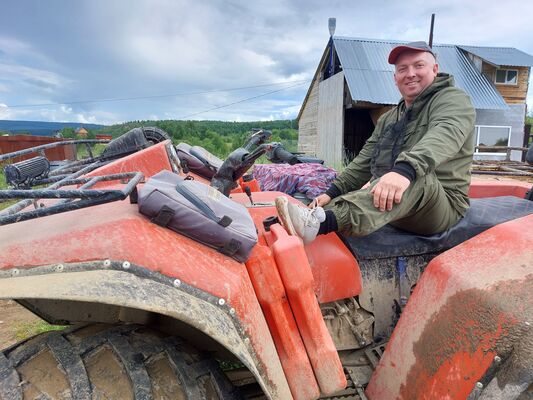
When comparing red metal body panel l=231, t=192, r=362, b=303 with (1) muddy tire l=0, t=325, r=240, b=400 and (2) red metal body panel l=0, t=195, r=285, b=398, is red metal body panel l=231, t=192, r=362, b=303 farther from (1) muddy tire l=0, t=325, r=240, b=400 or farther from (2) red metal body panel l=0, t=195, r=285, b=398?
(1) muddy tire l=0, t=325, r=240, b=400

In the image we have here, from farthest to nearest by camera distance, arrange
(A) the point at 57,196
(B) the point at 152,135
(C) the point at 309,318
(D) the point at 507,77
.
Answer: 1. (D) the point at 507,77
2. (B) the point at 152,135
3. (C) the point at 309,318
4. (A) the point at 57,196

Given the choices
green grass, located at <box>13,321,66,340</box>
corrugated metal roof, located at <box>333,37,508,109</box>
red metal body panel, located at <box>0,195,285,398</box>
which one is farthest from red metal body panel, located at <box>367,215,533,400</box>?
corrugated metal roof, located at <box>333,37,508,109</box>

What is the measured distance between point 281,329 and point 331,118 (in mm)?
16081

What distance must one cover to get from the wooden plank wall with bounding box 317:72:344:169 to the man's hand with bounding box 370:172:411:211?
518 inches

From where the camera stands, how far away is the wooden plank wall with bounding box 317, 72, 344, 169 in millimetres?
15462

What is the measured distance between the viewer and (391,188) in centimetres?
156

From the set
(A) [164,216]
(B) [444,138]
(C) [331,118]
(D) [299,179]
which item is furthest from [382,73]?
(A) [164,216]

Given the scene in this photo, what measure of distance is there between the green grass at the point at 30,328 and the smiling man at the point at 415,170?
2372mm

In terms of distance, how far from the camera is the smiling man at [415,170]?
1.61 m

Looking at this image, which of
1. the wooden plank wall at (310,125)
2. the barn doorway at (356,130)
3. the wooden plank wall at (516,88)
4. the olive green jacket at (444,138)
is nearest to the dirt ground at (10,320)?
the olive green jacket at (444,138)

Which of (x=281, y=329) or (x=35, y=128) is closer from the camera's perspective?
(x=281, y=329)

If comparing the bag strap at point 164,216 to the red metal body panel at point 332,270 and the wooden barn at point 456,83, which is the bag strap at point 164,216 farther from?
the wooden barn at point 456,83

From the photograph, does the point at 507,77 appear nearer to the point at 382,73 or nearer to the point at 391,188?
the point at 382,73

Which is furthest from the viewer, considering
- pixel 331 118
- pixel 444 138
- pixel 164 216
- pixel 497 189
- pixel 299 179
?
pixel 331 118
